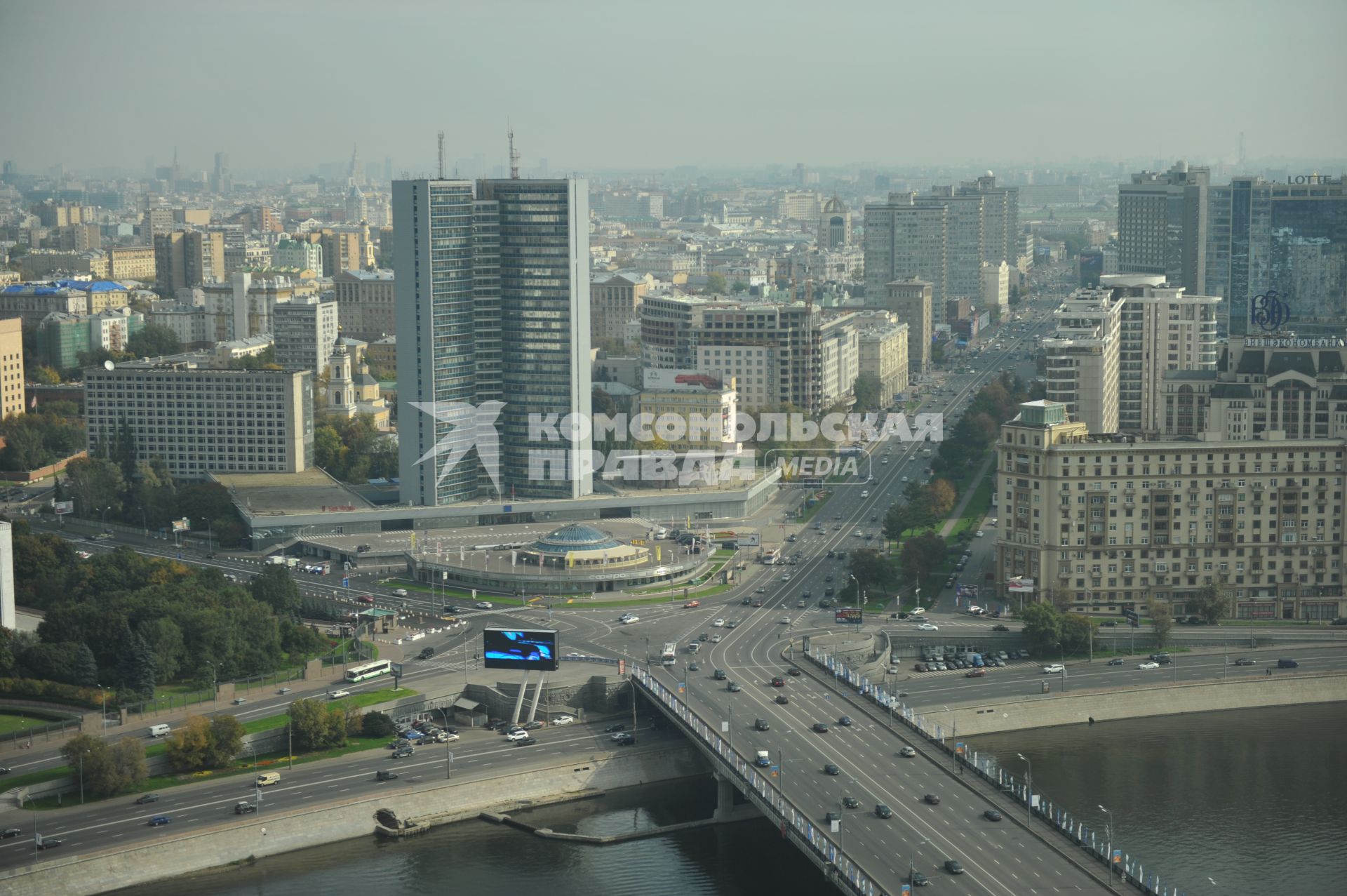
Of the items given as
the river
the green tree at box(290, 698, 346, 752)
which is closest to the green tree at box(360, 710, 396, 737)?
the green tree at box(290, 698, 346, 752)

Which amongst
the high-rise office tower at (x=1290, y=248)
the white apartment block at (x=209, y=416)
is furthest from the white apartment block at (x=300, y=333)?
the high-rise office tower at (x=1290, y=248)

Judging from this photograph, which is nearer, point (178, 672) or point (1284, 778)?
point (1284, 778)

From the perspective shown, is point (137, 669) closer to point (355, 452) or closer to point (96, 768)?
point (96, 768)

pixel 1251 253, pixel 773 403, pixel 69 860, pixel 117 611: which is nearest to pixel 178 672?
pixel 117 611

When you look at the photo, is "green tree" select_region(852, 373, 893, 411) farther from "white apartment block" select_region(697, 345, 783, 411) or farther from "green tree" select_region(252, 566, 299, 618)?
"green tree" select_region(252, 566, 299, 618)

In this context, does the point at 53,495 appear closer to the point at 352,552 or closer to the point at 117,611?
the point at 352,552

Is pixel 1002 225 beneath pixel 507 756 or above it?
above
